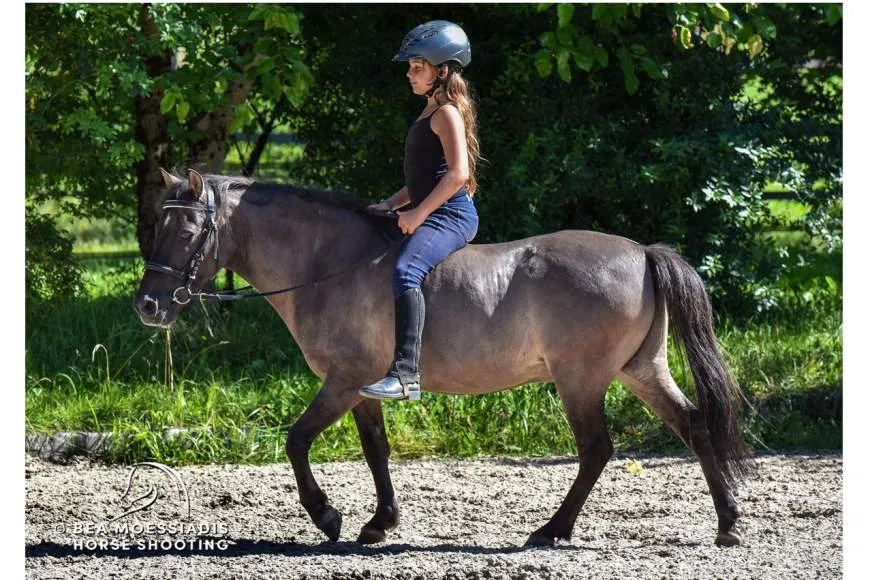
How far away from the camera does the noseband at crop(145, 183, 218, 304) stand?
5.52 meters

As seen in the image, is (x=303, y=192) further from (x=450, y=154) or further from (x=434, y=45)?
(x=434, y=45)

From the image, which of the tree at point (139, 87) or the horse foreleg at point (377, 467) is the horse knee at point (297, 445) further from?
the tree at point (139, 87)

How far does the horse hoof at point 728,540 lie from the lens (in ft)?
18.4

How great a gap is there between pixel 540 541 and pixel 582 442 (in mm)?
525

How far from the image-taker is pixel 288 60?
8.33 m

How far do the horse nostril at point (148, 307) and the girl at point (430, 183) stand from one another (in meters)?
1.09

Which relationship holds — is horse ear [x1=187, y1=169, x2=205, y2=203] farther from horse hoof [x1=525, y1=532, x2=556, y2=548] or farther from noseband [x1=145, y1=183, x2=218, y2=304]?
horse hoof [x1=525, y1=532, x2=556, y2=548]

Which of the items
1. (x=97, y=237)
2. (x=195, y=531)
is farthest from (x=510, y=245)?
(x=97, y=237)

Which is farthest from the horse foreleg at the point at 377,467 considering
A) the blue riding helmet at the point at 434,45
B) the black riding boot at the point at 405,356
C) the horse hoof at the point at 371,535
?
the blue riding helmet at the point at 434,45

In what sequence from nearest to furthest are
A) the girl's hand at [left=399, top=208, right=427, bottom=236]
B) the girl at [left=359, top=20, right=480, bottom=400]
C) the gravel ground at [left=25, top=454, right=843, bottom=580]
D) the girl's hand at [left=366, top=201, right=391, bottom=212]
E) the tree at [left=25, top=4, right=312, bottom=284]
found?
the gravel ground at [left=25, top=454, right=843, bottom=580] → the girl at [left=359, top=20, right=480, bottom=400] → the girl's hand at [left=399, top=208, right=427, bottom=236] → the girl's hand at [left=366, top=201, right=391, bottom=212] → the tree at [left=25, top=4, right=312, bottom=284]

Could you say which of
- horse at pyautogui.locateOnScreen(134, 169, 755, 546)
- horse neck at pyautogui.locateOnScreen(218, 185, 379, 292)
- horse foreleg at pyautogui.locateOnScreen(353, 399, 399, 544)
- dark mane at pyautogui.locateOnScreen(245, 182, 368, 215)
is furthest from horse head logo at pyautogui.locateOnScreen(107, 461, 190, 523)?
dark mane at pyautogui.locateOnScreen(245, 182, 368, 215)

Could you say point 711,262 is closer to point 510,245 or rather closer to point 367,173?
point 367,173

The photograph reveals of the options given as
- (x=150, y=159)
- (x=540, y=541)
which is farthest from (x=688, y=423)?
(x=150, y=159)

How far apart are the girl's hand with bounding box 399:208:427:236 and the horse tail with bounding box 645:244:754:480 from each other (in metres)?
1.18
